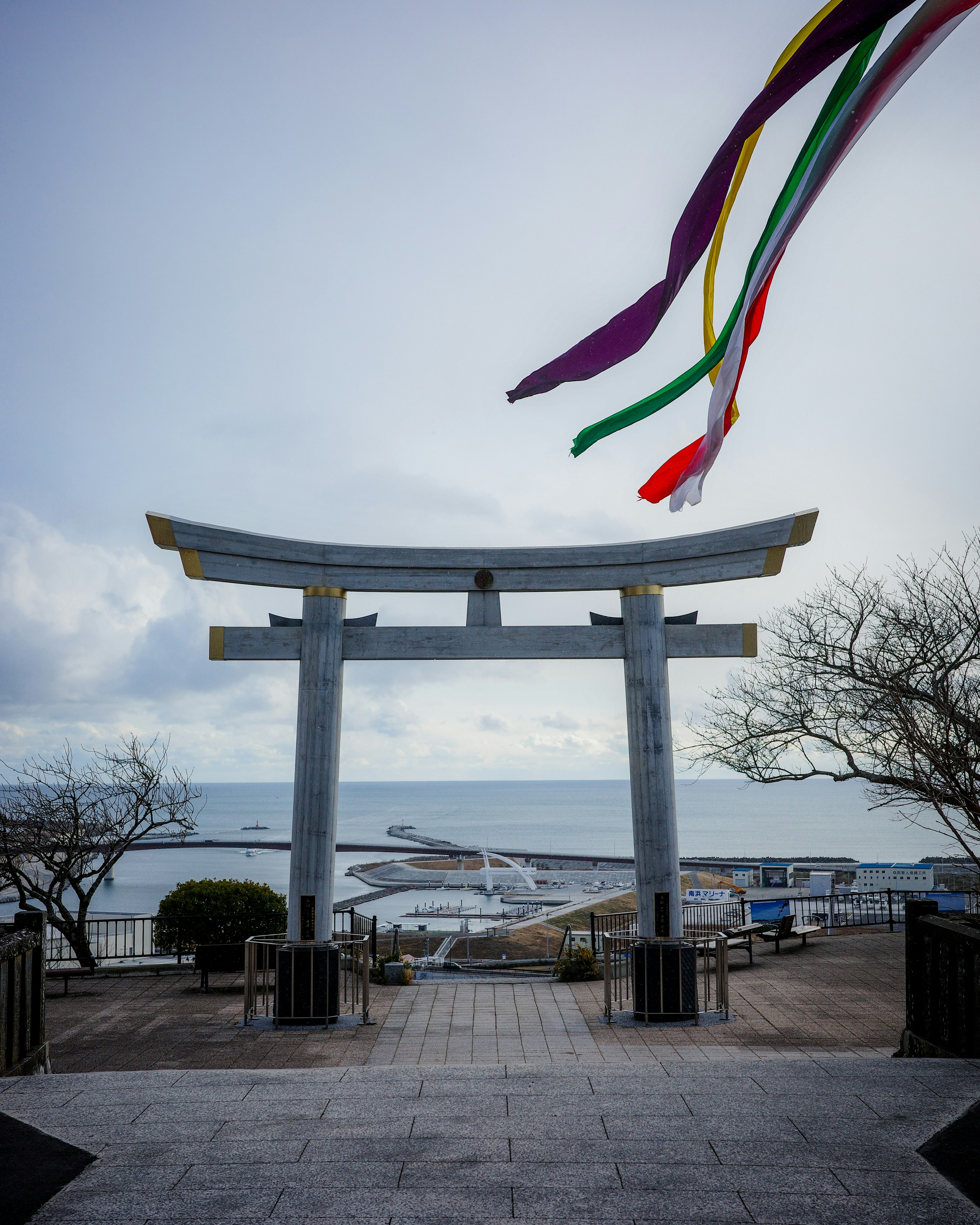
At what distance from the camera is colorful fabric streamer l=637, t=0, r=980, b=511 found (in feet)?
12.3

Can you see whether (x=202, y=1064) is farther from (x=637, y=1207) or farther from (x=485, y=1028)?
(x=637, y=1207)

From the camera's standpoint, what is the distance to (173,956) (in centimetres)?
1619

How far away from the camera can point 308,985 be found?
9.87 metres

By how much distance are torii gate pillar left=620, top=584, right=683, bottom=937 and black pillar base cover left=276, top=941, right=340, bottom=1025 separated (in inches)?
133

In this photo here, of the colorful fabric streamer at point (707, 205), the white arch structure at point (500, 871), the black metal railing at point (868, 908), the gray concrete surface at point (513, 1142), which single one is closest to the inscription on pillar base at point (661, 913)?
the black metal railing at point (868, 908)

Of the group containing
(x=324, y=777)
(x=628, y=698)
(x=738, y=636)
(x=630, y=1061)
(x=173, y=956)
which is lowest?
(x=173, y=956)

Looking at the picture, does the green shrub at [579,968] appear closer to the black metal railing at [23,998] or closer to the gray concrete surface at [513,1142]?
the gray concrete surface at [513,1142]

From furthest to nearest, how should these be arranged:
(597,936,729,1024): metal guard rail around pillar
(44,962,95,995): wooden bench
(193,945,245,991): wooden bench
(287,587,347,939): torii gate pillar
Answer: (193,945,245,991): wooden bench
(44,962,95,995): wooden bench
(287,587,347,939): torii gate pillar
(597,936,729,1024): metal guard rail around pillar

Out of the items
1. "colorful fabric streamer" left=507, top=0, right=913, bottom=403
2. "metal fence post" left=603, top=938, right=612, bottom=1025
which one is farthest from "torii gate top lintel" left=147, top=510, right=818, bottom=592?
"colorful fabric streamer" left=507, top=0, right=913, bottom=403

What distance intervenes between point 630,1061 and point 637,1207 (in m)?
2.83

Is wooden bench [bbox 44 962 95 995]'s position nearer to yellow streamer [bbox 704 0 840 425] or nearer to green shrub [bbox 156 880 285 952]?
green shrub [bbox 156 880 285 952]

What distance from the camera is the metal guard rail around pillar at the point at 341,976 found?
988 centimetres

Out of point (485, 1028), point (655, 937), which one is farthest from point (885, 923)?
point (485, 1028)

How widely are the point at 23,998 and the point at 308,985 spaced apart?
168 inches
